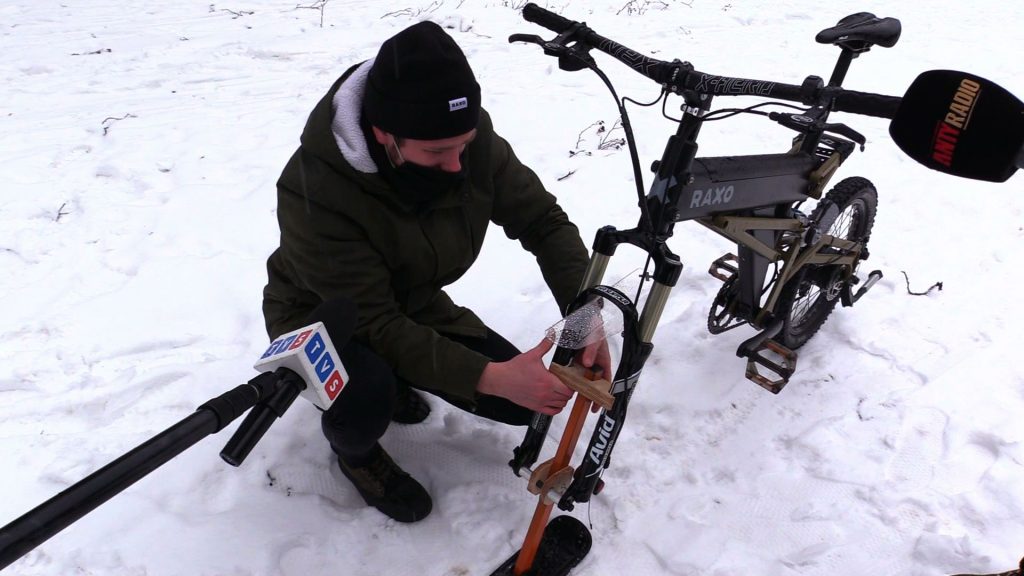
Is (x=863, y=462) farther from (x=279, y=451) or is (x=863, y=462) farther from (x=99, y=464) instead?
(x=99, y=464)

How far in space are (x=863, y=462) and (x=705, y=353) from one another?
72 centimetres

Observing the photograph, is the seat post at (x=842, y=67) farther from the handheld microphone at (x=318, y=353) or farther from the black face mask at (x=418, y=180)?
the handheld microphone at (x=318, y=353)

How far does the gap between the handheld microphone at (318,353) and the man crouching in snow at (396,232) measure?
55 centimetres

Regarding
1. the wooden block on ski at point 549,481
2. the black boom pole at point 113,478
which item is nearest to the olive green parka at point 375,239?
the wooden block on ski at point 549,481

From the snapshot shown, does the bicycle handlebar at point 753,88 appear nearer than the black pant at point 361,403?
Yes

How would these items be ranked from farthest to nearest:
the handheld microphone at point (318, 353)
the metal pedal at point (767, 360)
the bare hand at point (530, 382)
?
the metal pedal at point (767, 360) → the bare hand at point (530, 382) → the handheld microphone at point (318, 353)

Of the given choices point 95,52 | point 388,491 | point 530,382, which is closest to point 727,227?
point 530,382

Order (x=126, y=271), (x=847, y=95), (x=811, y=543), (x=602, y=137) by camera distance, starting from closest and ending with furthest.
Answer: (x=847, y=95) < (x=811, y=543) < (x=126, y=271) < (x=602, y=137)

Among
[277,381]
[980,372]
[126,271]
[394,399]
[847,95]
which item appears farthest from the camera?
[126,271]

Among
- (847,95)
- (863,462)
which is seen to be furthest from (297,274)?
(863,462)

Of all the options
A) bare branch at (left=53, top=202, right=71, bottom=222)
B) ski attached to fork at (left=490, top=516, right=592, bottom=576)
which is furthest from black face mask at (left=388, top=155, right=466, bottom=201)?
bare branch at (left=53, top=202, right=71, bottom=222)

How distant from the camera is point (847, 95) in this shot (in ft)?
5.20

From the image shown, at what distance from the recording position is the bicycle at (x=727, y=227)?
1.63 metres

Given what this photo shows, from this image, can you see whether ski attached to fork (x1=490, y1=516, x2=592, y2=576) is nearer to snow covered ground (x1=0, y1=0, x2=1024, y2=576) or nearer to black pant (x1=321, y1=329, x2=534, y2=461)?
snow covered ground (x1=0, y1=0, x2=1024, y2=576)
